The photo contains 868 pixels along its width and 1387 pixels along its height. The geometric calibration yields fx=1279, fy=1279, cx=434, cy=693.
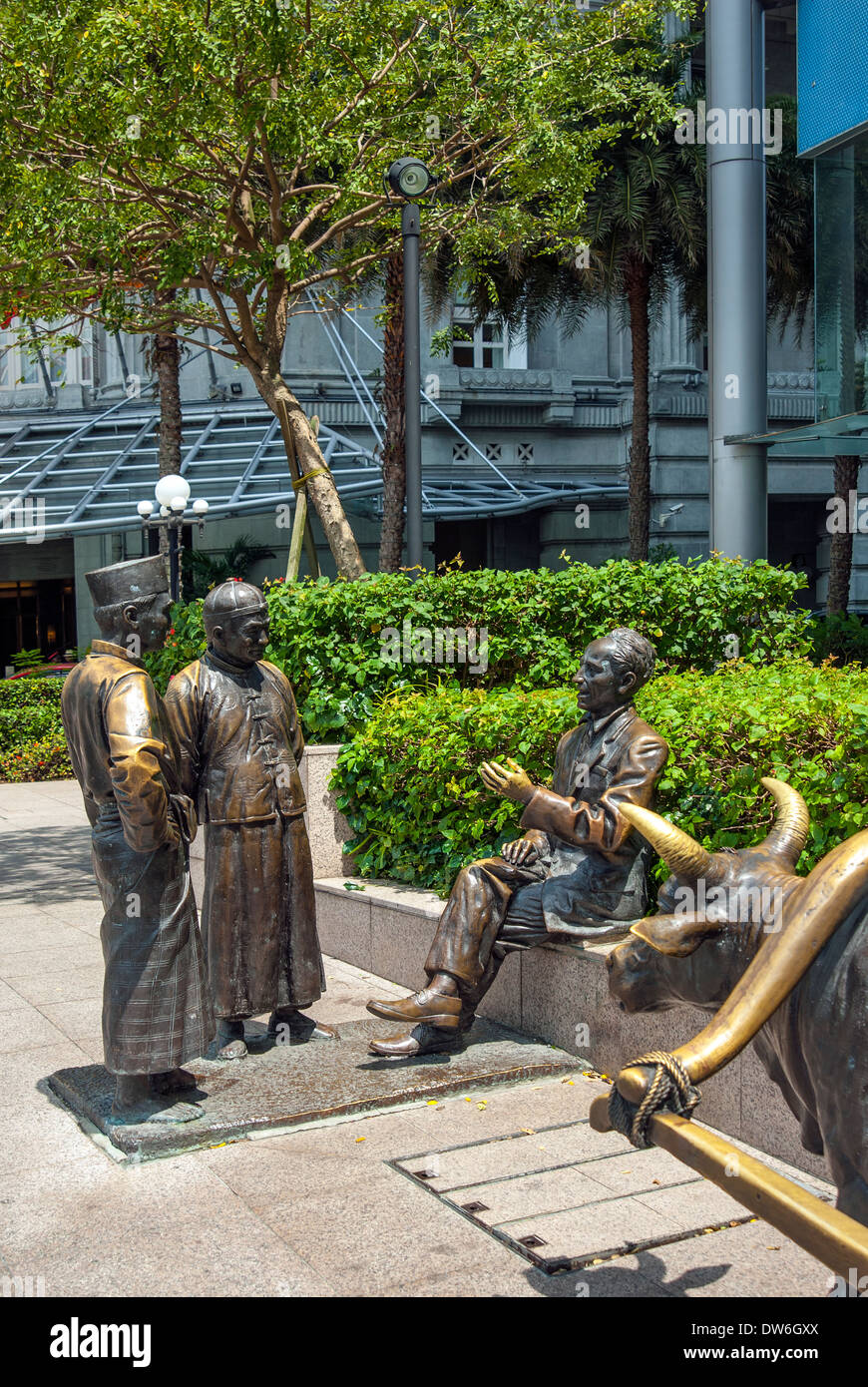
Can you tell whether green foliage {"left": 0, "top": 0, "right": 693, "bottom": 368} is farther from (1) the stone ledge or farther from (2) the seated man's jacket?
(2) the seated man's jacket

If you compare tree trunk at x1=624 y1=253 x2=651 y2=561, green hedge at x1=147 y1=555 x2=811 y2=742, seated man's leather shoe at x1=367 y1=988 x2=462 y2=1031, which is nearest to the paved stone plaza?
seated man's leather shoe at x1=367 y1=988 x2=462 y2=1031

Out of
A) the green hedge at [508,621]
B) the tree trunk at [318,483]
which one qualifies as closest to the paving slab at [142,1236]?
the green hedge at [508,621]

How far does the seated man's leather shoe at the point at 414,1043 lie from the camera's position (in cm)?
583

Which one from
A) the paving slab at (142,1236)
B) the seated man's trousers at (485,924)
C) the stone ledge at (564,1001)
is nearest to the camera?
the paving slab at (142,1236)

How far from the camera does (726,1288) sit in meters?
3.84

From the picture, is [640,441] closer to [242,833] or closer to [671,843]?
[242,833]

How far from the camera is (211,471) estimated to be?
2470 cm

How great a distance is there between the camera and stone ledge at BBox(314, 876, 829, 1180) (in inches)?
192

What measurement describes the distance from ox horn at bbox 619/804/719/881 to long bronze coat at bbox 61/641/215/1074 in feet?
9.20

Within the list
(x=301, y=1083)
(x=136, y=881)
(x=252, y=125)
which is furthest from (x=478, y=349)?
(x=136, y=881)

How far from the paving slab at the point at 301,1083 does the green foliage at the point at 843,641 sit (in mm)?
8356

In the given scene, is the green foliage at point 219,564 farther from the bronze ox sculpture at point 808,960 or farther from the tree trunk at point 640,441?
the bronze ox sculpture at point 808,960

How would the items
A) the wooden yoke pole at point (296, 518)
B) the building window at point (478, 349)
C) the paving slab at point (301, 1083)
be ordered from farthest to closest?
the building window at point (478, 349) < the wooden yoke pole at point (296, 518) < the paving slab at point (301, 1083)

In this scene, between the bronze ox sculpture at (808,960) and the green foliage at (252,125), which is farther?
the green foliage at (252,125)
